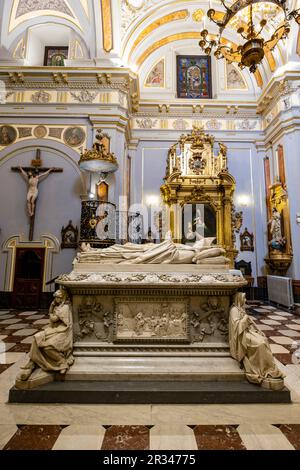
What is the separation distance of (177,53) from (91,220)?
24.9 ft

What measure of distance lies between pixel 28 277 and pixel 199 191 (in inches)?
227

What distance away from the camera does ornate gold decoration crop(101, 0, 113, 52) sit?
7.40 m

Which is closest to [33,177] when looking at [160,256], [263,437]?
[160,256]

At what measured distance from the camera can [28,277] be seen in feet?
23.8

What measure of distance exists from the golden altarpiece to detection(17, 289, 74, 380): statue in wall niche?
601cm

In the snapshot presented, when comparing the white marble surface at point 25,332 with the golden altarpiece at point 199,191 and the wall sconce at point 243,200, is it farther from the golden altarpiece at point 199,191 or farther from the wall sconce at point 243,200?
the wall sconce at point 243,200

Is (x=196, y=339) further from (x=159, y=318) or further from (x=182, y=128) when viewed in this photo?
(x=182, y=128)

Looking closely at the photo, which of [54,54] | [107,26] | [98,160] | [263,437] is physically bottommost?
[263,437]

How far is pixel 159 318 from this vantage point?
2.75m

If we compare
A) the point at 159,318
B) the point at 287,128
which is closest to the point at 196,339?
the point at 159,318

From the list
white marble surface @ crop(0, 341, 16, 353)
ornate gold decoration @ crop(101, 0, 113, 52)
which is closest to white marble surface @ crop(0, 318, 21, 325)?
white marble surface @ crop(0, 341, 16, 353)

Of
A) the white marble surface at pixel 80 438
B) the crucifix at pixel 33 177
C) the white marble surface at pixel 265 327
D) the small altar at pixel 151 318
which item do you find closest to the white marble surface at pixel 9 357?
the small altar at pixel 151 318

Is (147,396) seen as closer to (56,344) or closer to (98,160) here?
(56,344)
